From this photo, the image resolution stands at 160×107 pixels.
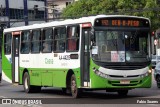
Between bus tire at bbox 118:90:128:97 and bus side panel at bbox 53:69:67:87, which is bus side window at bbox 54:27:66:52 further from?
bus tire at bbox 118:90:128:97

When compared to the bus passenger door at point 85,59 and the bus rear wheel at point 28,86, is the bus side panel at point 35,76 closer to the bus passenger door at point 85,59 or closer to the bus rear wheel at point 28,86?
the bus rear wheel at point 28,86

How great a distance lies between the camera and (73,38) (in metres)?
18.6

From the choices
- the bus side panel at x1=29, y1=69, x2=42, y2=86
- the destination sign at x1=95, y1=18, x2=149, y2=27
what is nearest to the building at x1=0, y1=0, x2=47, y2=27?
the bus side panel at x1=29, y1=69, x2=42, y2=86

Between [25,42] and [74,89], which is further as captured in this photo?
[25,42]

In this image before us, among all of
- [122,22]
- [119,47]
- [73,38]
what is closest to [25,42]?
[73,38]

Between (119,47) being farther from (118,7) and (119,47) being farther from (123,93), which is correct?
(118,7)

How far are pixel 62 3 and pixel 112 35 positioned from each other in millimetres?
82927

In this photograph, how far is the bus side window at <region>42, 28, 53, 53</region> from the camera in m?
20.5

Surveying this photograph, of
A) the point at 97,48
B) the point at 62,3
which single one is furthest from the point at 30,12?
the point at 97,48

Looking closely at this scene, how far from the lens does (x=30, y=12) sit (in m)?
93.1

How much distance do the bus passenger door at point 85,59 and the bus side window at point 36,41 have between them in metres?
3.96

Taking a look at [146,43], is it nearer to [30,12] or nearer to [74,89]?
[74,89]

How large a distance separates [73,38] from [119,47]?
1883 millimetres

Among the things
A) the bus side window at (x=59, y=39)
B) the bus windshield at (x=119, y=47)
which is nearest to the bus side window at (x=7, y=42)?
the bus side window at (x=59, y=39)
